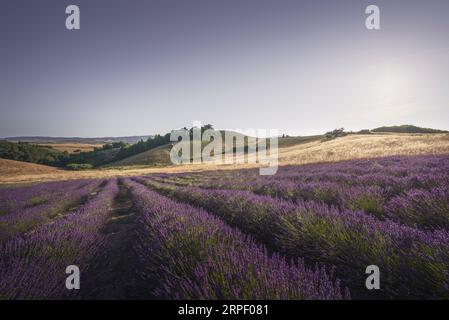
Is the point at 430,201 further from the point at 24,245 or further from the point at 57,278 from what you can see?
the point at 24,245

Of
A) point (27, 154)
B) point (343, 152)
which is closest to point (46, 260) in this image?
point (343, 152)

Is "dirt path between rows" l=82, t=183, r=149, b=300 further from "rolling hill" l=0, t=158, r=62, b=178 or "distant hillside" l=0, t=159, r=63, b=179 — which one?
"distant hillside" l=0, t=159, r=63, b=179

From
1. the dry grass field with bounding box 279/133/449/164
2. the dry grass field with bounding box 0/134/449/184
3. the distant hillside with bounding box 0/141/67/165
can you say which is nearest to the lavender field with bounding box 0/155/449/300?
the dry grass field with bounding box 0/134/449/184

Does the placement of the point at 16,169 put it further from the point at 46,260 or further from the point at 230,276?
the point at 230,276

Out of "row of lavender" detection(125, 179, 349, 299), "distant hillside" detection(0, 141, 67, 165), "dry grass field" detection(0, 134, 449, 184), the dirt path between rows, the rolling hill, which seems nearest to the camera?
"row of lavender" detection(125, 179, 349, 299)

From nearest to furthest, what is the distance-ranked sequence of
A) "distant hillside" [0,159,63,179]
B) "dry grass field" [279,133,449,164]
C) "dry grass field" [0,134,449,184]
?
"dry grass field" [279,133,449,164], "dry grass field" [0,134,449,184], "distant hillside" [0,159,63,179]

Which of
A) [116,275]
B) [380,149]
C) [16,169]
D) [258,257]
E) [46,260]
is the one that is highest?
[380,149]

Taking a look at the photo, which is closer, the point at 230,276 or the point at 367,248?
the point at 230,276

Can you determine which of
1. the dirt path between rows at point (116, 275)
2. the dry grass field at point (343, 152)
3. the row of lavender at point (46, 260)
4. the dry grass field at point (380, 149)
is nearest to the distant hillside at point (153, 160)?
the dry grass field at point (343, 152)

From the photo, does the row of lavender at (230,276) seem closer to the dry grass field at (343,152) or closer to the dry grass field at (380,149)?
the dry grass field at (343,152)
